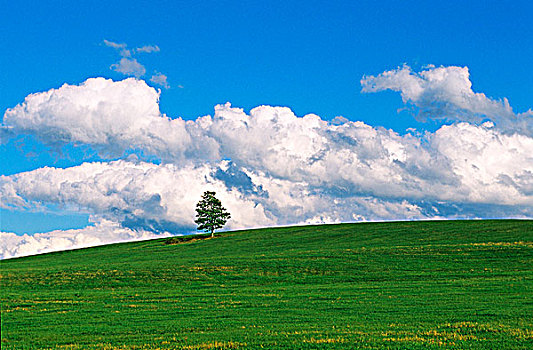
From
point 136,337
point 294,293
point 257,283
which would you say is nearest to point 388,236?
point 257,283

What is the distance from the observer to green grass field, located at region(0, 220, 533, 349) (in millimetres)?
20938

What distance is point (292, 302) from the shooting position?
32.7 m

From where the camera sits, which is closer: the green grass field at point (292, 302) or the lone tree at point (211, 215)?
the green grass field at point (292, 302)

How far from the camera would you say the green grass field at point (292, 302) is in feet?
68.7

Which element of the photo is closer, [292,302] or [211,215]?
[292,302]

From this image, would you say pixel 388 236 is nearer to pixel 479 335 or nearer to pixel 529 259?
pixel 529 259

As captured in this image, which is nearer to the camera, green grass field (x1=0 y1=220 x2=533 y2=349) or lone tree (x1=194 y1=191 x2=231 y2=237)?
green grass field (x1=0 y1=220 x2=533 y2=349)

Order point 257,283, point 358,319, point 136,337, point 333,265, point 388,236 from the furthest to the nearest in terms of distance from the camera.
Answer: point 388,236 → point 333,265 → point 257,283 → point 358,319 → point 136,337

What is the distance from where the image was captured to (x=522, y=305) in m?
29.2

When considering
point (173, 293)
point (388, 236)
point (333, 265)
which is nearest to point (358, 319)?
point (173, 293)

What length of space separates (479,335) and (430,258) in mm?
37146

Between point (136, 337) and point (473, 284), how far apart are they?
1115 inches

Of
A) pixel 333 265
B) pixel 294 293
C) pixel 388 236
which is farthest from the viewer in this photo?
pixel 388 236

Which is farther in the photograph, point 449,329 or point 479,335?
A: point 449,329
